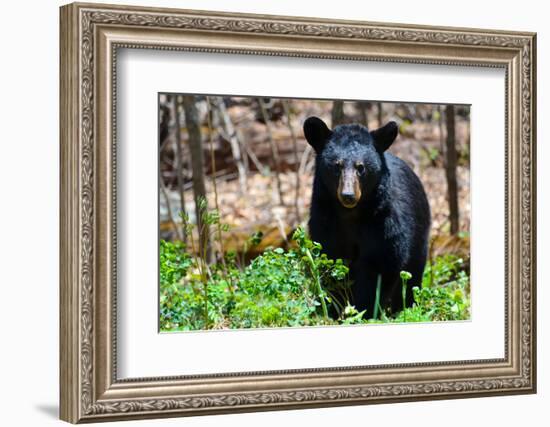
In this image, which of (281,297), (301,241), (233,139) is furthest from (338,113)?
(233,139)

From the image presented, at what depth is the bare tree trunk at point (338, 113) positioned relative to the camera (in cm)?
730

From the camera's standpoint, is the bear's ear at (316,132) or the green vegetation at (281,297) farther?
the bear's ear at (316,132)

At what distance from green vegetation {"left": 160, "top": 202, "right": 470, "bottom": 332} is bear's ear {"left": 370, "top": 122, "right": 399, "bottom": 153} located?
2.45 ft

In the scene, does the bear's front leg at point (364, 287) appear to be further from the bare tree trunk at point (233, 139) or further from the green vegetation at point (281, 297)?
the bare tree trunk at point (233, 139)

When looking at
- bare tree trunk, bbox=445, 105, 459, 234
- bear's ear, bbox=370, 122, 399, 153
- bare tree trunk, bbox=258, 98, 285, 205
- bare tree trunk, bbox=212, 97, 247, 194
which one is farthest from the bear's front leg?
bare tree trunk, bbox=212, 97, 247, 194

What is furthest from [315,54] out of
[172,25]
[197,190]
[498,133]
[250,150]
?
[250,150]

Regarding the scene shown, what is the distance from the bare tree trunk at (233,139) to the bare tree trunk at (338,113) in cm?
272

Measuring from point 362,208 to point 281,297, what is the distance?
84cm

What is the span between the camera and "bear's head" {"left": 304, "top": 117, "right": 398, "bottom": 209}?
6559 millimetres

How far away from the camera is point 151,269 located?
17.8 ft

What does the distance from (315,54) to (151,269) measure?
1.44 metres

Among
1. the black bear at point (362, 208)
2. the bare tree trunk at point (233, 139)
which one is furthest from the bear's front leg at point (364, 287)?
the bare tree trunk at point (233, 139)

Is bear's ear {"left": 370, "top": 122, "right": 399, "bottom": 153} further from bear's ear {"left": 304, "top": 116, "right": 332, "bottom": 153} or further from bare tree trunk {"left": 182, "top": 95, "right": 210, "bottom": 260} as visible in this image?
bare tree trunk {"left": 182, "top": 95, "right": 210, "bottom": 260}

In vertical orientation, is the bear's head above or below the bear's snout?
above
